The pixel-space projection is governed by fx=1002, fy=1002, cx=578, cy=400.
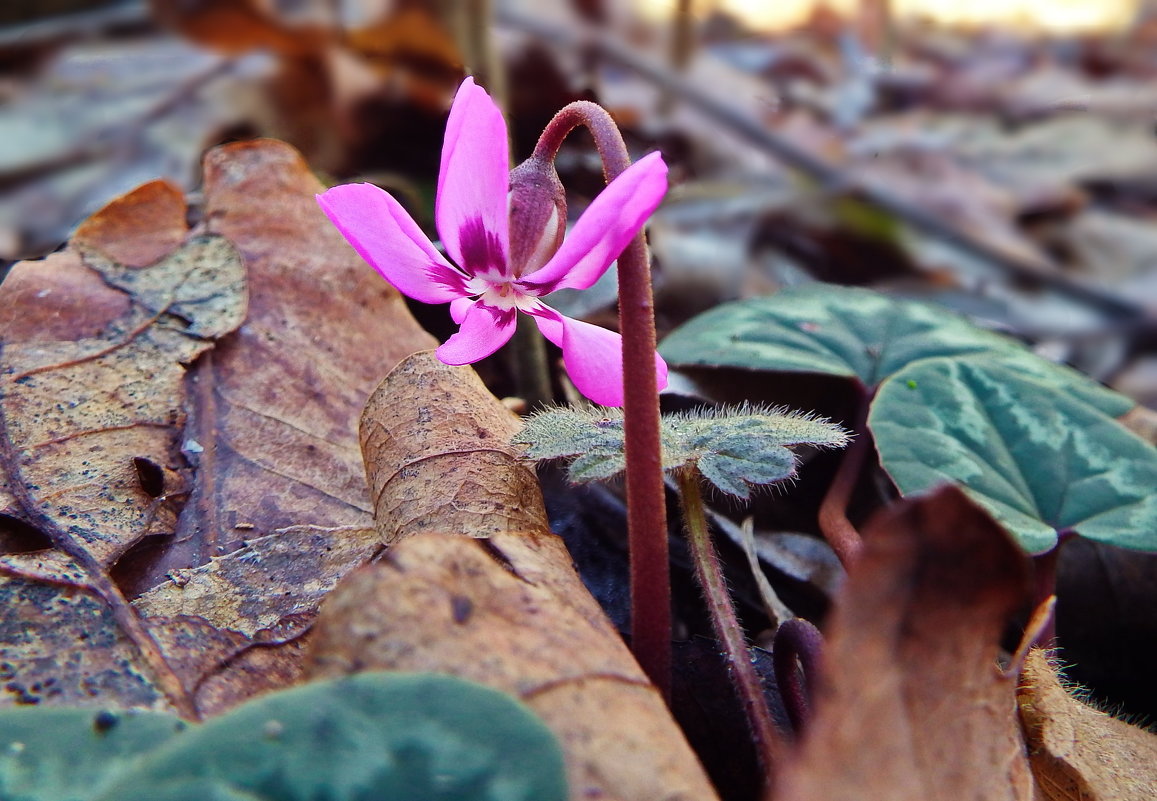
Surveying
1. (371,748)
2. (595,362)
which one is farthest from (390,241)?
(371,748)

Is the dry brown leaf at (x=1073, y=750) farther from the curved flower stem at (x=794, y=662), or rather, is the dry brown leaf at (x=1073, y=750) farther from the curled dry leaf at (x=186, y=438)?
the curled dry leaf at (x=186, y=438)

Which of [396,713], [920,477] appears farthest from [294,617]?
[920,477]

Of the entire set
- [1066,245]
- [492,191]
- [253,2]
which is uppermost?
[492,191]

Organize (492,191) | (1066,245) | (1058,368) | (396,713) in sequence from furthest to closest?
(1066,245) < (1058,368) < (492,191) < (396,713)

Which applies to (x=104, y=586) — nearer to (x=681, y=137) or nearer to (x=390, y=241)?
(x=390, y=241)

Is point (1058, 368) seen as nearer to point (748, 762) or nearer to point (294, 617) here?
point (748, 762)

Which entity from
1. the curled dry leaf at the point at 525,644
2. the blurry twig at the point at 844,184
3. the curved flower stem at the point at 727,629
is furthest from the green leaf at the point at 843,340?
the blurry twig at the point at 844,184

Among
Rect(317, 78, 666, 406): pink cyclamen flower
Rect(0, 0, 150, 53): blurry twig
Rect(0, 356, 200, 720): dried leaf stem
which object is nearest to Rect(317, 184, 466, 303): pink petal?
Rect(317, 78, 666, 406): pink cyclamen flower
